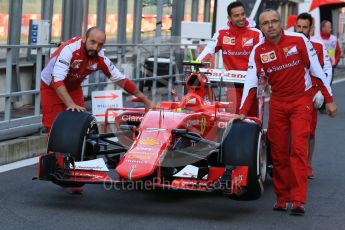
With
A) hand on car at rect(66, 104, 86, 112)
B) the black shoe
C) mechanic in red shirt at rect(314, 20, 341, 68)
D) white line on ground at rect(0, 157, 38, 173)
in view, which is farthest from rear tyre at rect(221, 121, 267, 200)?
mechanic in red shirt at rect(314, 20, 341, 68)

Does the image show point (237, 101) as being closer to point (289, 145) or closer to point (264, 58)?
point (289, 145)

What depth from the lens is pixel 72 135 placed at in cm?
838

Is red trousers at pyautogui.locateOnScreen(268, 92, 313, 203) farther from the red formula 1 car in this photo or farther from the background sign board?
the background sign board

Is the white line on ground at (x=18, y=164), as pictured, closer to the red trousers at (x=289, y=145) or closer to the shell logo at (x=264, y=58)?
the red trousers at (x=289, y=145)

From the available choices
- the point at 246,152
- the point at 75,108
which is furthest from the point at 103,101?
the point at 246,152

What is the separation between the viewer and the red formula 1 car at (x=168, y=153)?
7.77 m

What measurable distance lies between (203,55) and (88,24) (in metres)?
9.97

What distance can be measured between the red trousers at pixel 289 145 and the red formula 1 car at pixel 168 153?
17 cm

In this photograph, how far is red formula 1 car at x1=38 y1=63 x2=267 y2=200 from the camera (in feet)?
25.5

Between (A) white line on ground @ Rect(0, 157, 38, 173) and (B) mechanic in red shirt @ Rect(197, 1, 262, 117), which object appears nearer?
(A) white line on ground @ Rect(0, 157, 38, 173)

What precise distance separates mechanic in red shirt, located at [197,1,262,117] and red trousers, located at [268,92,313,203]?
2.50 m

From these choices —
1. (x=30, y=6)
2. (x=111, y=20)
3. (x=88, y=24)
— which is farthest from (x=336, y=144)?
(x=111, y=20)

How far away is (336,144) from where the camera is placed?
13.7m

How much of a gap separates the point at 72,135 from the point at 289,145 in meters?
1.83
